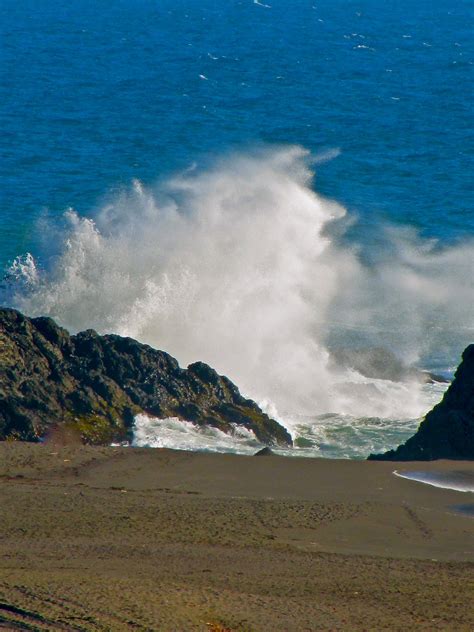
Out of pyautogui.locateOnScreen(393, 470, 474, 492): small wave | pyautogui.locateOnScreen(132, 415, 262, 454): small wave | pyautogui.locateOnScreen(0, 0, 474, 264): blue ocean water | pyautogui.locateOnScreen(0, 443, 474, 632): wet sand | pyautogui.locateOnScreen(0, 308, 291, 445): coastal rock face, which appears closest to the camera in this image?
pyautogui.locateOnScreen(0, 443, 474, 632): wet sand

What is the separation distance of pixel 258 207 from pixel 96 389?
1433cm

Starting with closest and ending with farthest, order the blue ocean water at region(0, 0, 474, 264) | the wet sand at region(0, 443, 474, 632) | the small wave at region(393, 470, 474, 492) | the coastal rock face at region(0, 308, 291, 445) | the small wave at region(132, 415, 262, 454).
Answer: the wet sand at region(0, 443, 474, 632) → the small wave at region(393, 470, 474, 492) → the coastal rock face at region(0, 308, 291, 445) → the small wave at region(132, 415, 262, 454) → the blue ocean water at region(0, 0, 474, 264)

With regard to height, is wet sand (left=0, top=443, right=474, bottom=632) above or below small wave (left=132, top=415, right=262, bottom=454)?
below

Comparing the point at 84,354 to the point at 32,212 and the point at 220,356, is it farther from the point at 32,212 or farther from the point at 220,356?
the point at 32,212

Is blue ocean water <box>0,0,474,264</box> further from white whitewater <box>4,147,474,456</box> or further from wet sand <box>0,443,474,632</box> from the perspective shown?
wet sand <box>0,443,474,632</box>

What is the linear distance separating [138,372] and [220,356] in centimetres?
586

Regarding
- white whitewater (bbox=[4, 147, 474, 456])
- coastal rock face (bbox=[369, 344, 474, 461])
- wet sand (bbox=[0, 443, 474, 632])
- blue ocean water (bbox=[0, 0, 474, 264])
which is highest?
blue ocean water (bbox=[0, 0, 474, 264])

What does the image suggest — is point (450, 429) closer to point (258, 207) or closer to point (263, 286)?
point (263, 286)

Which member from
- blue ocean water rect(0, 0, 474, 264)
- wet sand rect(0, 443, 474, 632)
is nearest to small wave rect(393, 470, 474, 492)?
wet sand rect(0, 443, 474, 632)

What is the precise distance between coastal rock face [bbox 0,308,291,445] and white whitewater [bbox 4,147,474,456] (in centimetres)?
175

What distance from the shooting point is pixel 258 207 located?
34281mm

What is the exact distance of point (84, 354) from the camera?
21.1 metres

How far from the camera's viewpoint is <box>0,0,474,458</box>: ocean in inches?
1083

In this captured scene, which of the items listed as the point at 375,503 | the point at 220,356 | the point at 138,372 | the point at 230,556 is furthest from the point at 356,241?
the point at 230,556
